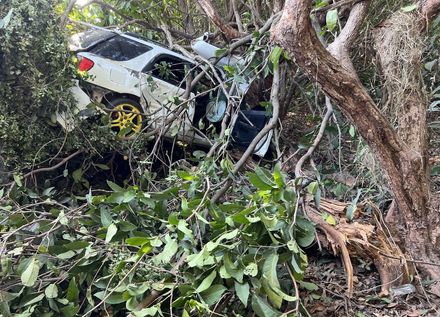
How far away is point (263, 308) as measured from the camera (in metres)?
2.17

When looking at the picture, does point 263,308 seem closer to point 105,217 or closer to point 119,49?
point 105,217

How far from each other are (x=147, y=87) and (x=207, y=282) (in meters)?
3.06

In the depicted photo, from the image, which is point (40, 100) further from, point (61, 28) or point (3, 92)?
point (61, 28)

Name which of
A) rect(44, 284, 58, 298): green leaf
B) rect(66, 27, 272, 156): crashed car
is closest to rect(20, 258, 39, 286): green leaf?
rect(44, 284, 58, 298): green leaf

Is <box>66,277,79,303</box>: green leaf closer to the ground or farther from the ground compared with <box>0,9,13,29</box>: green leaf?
closer to the ground

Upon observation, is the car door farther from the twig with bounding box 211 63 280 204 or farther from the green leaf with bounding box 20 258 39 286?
the green leaf with bounding box 20 258 39 286

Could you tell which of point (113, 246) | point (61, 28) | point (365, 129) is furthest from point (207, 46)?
point (113, 246)

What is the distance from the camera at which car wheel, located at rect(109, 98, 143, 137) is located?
4439mm

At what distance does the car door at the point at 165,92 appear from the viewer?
4.33 m

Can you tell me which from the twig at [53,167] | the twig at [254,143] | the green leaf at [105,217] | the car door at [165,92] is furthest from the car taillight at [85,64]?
the green leaf at [105,217]

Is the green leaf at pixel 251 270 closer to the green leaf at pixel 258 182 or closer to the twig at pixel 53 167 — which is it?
the green leaf at pixel 258 182

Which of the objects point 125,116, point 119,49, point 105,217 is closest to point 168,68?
point 119,49

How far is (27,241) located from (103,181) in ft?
6.22

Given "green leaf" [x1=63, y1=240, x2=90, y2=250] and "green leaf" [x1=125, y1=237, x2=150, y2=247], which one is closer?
"green leaf" [x1=125, y1=237, x2=150, y2=247]
